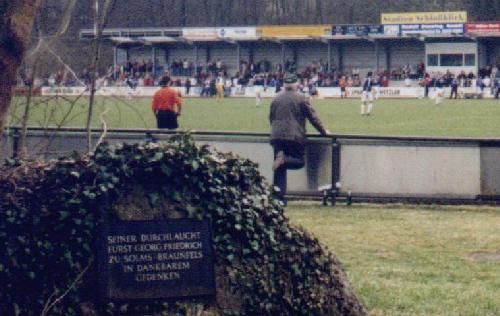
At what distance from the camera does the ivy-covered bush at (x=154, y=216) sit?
21.5ft

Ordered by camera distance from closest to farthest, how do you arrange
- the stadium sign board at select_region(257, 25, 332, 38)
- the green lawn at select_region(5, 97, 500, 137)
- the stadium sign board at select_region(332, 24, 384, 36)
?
the green lawn at select_region(5, 97, 500, 137) < the stadium sign board at select_region(332, 24, 384, 36) < the stadium sign board at select_region(257, 25, 332, 38)

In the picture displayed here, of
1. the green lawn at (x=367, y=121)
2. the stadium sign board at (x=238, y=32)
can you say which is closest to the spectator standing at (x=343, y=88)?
the stadium sign board at (x=238, y=32)

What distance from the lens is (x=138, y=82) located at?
252ft

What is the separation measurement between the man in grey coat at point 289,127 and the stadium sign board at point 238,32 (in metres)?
70.4

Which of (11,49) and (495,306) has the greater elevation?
(11,49)

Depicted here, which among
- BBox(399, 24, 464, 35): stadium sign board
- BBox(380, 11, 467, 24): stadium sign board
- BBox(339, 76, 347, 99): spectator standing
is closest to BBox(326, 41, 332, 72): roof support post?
BBox(380, 11, 467, 24): stadium sign board

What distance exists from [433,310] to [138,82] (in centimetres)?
6939

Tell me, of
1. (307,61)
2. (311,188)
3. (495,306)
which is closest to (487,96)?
(307,61)

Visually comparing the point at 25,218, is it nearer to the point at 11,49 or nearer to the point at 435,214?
the point at 11,49

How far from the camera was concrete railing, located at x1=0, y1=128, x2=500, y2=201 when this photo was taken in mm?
15086

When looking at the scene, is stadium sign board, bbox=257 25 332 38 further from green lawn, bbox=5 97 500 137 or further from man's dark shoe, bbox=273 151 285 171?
man's dark shoe, bbox=273 151 285 171

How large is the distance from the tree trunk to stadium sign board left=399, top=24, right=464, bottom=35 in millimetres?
76477

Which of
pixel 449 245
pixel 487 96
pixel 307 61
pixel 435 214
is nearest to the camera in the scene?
pixel 449 245

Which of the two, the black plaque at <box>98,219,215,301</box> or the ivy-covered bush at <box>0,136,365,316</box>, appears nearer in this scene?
the ivy-covered bush at <box>0,136,365,316</box>
